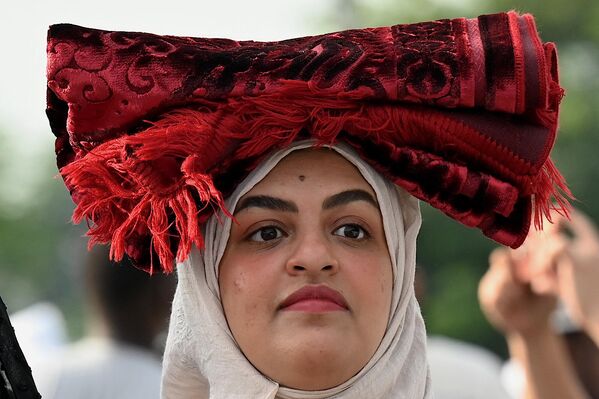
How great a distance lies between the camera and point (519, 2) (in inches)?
1057

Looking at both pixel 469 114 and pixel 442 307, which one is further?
pixel 442 307

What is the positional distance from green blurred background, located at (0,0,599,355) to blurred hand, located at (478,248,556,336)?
13.3 metres

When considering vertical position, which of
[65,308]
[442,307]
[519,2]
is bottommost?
[442,307]

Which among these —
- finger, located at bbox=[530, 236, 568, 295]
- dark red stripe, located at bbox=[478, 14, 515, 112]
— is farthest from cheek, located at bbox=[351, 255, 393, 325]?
finger, located at bbox=[530, 236, 568, 295]

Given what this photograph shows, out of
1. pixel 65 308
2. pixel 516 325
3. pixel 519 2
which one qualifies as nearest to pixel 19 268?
pixel 65 308

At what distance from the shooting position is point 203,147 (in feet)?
10.5

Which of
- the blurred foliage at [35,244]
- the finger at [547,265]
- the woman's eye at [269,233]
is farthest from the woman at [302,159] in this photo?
the blurred foliage at [35,244]

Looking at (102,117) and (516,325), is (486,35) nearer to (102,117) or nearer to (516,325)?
(102,117)

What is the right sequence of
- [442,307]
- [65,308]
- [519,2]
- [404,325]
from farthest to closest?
[65,308] < [519,2] < [442,307] < [404,325]

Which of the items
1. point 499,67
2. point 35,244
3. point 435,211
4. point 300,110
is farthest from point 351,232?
point 35,244

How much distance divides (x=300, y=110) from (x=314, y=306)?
421 mm

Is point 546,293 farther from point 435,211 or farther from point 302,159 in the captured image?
point 435,211

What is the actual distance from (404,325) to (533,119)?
1.88 feet

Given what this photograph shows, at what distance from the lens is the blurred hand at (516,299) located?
14.8 ft
